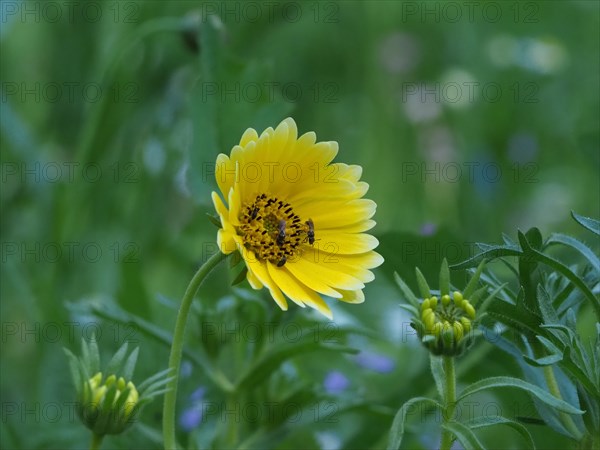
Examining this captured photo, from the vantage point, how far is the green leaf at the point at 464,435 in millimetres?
874

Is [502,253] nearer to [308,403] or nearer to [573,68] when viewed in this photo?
[308,403]

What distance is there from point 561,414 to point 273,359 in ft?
1.24

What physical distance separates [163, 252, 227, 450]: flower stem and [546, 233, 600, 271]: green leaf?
0.36 m

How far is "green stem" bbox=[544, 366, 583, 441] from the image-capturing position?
3.34 feet

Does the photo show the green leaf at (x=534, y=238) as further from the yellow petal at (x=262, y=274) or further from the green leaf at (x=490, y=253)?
the yellow petal at (x=262, y=274)

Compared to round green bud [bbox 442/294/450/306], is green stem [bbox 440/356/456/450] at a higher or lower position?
lower

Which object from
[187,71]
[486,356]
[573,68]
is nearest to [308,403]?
[486,356]

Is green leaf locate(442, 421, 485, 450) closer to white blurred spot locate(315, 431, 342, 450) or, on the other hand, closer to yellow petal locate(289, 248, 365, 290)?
yellow petal locate(289, 248, 365, 290)

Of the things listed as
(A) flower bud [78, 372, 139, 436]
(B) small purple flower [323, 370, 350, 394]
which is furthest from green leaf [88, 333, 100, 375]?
(B) small purple flower [323, 370, 350, 394]

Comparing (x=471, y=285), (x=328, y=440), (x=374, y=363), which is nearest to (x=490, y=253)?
(x=471, y=285)

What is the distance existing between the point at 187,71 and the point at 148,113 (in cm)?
15

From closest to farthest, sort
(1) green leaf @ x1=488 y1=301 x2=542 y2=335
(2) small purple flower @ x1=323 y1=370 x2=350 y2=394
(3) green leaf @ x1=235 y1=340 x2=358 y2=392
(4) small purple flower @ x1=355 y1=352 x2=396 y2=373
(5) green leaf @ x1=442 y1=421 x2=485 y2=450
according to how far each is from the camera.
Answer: (5) green leaf @ x1=442 y1=421 x2=485 y2=450
(1) green leaf @ x1=488 y1=301 x2=542 y2=335
(3) green leaf @ x1=235 y1=340 x2=358 y2=392
(2) small purple flower @ x1=323 y1=370 x2=350 y2=394
(4) small purple flower @ x1=355 y1=352 x2=396 y2=373

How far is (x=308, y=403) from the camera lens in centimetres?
129

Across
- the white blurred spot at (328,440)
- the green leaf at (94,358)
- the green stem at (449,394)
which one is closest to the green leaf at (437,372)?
the green stem at (449,394)
